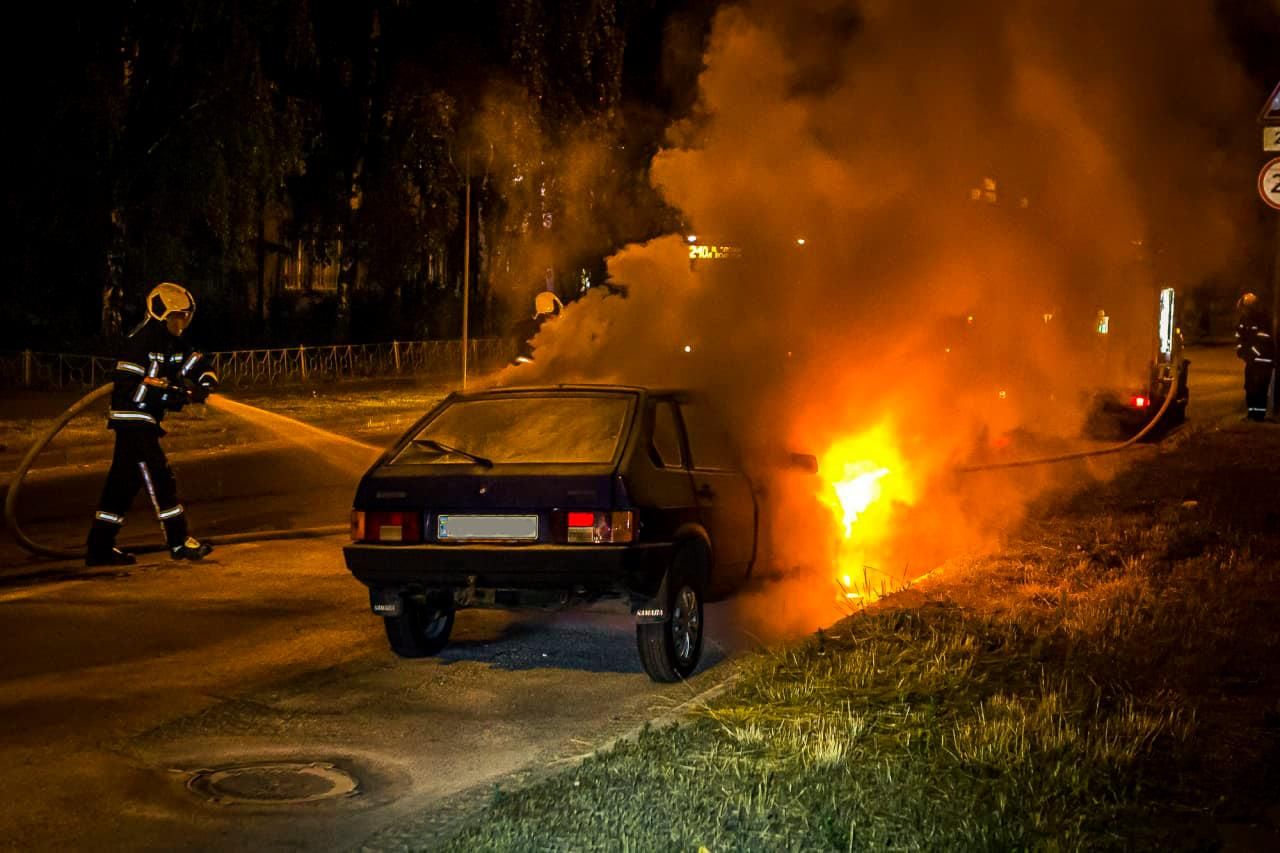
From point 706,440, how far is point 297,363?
80.2ft

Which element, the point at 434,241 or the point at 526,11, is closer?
the point at 526,11

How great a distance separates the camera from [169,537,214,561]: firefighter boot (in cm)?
1011

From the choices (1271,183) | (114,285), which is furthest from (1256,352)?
(114,285)

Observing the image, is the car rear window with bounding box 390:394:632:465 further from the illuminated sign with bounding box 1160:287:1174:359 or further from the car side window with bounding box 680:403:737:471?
the illuminated sign with bounding box 1160:287:1174:359

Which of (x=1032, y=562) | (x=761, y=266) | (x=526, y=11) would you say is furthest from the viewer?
(x=526, y=11)

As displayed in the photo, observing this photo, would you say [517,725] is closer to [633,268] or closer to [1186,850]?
[1186,850]

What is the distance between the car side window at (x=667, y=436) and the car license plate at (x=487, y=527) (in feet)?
2.83

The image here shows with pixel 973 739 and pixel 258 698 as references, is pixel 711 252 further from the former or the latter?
pixel 973 739

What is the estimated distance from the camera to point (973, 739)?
5.37 m

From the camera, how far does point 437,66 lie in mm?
30094

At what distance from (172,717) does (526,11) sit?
1010 inches

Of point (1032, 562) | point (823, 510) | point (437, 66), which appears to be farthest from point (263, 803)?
point (437, 66)

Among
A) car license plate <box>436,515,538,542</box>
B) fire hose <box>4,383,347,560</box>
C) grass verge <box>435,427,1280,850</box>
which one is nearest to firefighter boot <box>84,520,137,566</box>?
fire hose <box>4,383,347,560</box>

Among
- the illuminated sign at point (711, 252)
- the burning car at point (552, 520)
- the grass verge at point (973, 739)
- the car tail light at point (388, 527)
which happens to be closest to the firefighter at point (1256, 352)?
the illuminated sign at point (711, 252)
